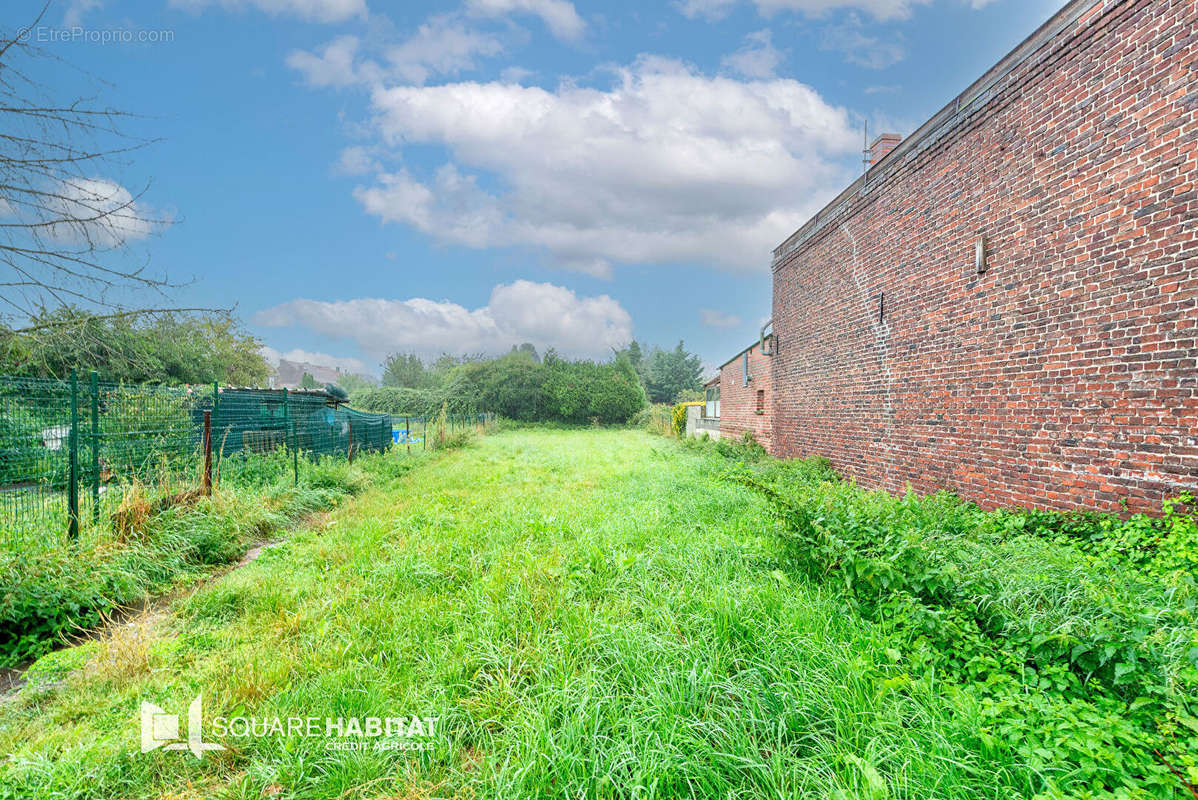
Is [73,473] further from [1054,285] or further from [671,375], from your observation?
[671,375]

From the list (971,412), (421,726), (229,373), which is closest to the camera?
(421,726)

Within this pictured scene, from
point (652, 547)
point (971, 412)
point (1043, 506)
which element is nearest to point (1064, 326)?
point (971, 412)

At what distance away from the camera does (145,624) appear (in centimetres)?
334

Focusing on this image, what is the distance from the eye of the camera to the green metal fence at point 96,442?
12.9 ft

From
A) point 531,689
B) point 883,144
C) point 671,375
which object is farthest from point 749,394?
point 671,375

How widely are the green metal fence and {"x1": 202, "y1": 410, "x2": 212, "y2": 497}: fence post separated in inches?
0.5

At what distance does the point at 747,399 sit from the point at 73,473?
12827 millimetres

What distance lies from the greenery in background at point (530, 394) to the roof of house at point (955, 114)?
23457mm

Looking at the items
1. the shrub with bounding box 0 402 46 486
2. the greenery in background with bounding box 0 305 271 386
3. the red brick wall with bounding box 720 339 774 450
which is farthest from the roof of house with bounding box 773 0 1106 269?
A: the shrub with bounding box 0 402 46 486

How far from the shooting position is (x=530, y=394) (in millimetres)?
32219

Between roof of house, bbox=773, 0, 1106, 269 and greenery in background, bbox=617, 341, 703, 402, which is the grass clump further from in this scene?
greenery in background, bbox=617, 341, 703, 402

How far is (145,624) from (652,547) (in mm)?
3740

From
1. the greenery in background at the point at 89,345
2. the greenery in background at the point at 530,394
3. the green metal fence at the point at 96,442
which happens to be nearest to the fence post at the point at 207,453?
the green metal fence at the point at 96,442

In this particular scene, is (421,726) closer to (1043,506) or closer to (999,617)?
(999,617)
